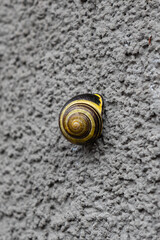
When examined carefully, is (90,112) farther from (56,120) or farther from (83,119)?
(56,120)

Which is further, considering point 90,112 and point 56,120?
point 56,120

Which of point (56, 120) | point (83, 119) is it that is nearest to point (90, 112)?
point (83, 119)

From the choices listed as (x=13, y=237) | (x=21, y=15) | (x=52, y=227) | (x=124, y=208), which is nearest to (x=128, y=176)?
(x=124, y=208)

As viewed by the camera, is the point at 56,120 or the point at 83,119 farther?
the point at 56,120
